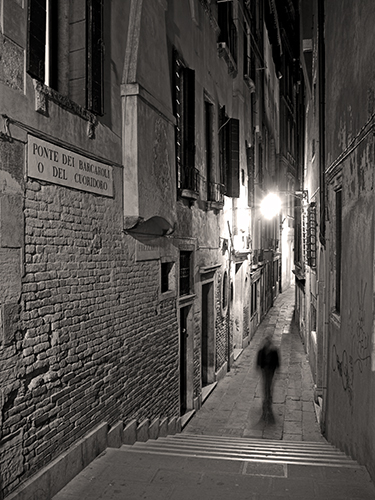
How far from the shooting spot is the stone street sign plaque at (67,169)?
14.5 feet

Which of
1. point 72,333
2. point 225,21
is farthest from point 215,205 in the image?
point 72,333

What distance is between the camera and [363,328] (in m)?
5.05

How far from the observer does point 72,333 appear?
16.5 ft

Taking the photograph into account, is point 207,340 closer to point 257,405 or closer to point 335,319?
point 257,405

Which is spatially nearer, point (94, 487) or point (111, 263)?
point (94, 487)

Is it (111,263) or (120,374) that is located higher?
(111,263)

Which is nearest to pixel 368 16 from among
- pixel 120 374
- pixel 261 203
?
pixel 120 374

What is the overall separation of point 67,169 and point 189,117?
4.63 metres

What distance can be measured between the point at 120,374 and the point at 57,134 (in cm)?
306

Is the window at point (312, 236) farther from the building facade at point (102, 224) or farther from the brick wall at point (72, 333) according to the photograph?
the brick wall at point (72, 333)

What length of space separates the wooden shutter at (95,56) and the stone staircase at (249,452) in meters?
3.97

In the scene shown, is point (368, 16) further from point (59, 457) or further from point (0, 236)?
point (59, 457)

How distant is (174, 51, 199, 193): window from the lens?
8.72m

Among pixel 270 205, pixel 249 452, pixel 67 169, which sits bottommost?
pixel 249 452
